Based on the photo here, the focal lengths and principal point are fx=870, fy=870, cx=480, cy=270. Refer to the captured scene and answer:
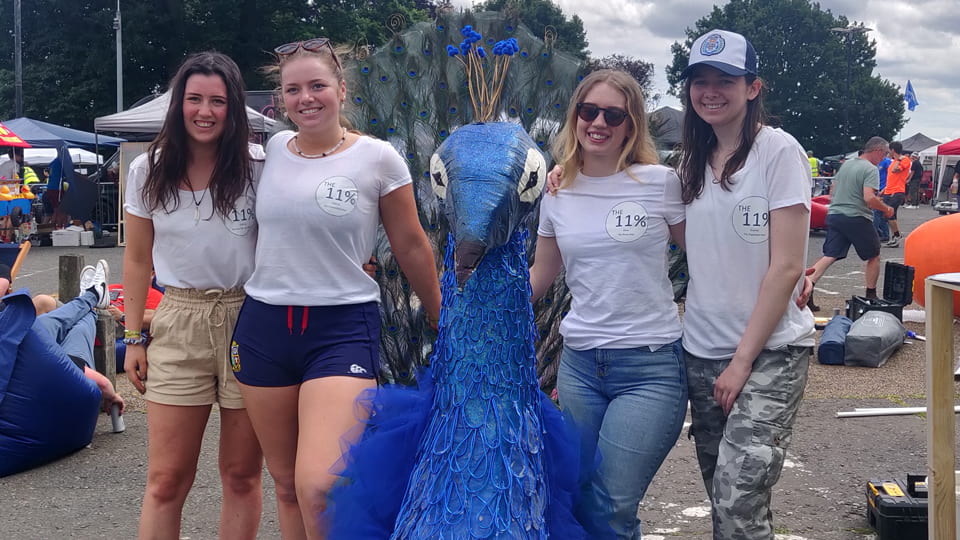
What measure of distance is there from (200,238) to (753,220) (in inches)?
66.5

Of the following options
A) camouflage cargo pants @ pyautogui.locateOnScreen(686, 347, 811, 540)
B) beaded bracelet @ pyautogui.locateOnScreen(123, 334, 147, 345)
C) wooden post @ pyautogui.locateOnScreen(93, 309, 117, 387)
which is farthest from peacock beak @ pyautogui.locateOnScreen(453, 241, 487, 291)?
wooden post @ pyautogui.locateOnScreen(93, 309, 117, 387)

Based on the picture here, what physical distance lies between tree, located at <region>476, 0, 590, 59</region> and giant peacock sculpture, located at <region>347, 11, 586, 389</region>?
95mm

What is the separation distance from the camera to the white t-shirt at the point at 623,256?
8.36 ft

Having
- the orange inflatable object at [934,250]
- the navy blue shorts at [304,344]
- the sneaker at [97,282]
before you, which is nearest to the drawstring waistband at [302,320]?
the navy blue shorts at [304,344]

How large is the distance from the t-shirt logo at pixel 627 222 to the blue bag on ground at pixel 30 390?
369 cm

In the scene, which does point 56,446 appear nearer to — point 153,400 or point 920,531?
point 153,400

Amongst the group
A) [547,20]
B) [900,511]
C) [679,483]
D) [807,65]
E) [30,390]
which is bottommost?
[679,483]

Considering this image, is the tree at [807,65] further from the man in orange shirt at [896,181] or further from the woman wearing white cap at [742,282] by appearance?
the woman wearing white cap at [742,282]

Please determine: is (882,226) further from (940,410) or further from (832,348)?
(940,410)

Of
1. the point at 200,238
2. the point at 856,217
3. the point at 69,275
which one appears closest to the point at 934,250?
the point at 856,217

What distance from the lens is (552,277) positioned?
290 cm

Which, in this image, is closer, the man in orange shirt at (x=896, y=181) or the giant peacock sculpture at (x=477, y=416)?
the giant peacock sculpture at (x=477, y=416)

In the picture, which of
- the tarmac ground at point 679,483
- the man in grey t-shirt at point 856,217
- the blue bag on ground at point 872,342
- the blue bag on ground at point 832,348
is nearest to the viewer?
the tarmac ground at point 679,483

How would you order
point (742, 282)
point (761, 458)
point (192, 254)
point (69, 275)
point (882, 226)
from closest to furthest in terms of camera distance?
1. point (761, 458)
2. point (742, 282)
3. point (192, 254)
4. point (69, 275)
5. point (882, 226)
